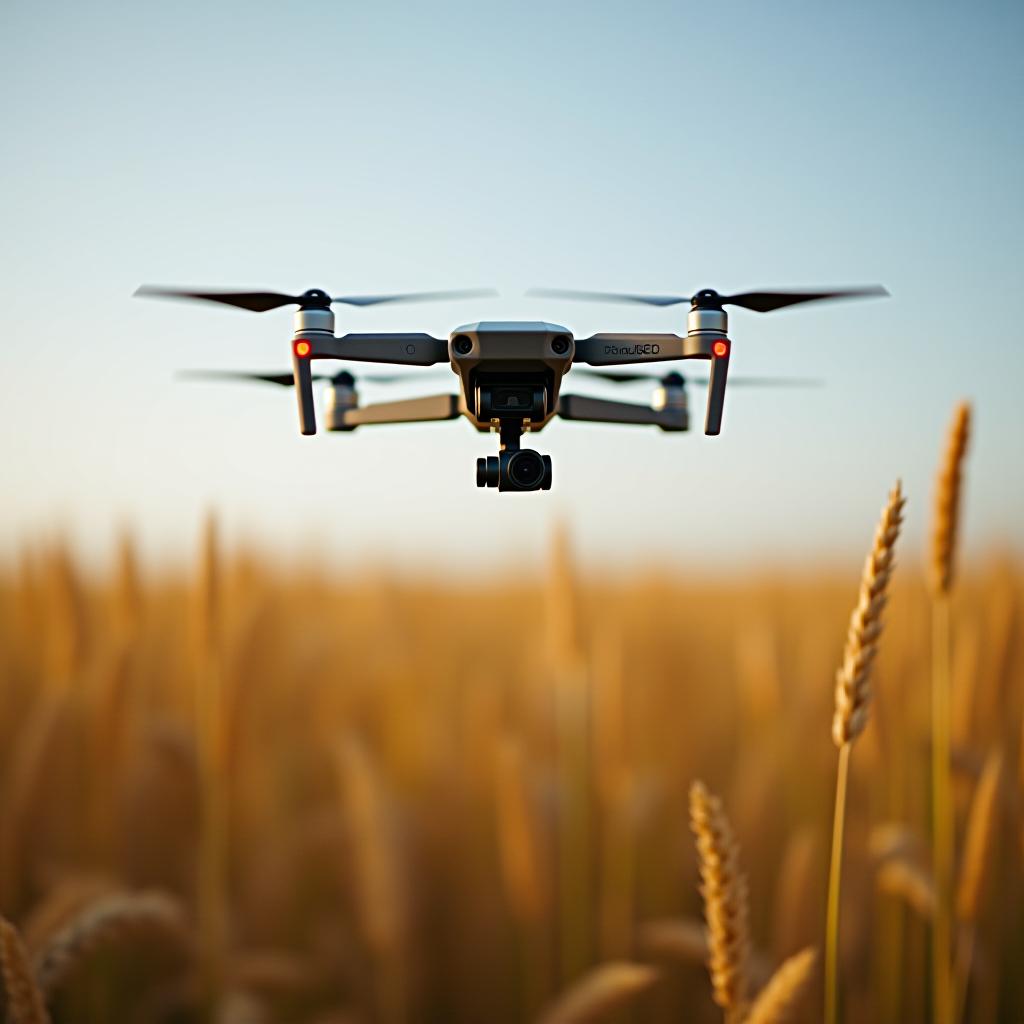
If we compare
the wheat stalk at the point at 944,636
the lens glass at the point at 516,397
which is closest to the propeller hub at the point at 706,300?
the lens glass at the point at 516,397

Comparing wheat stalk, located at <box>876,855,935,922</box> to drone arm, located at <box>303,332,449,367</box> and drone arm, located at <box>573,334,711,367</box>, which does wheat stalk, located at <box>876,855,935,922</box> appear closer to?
drone arm, located at <box>573,334,711,367</box>

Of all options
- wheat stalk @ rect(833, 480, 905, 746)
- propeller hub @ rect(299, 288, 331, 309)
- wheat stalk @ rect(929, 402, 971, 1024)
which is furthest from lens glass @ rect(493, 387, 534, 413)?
wheat stalk @ rect(929, 402, 971, 1024)

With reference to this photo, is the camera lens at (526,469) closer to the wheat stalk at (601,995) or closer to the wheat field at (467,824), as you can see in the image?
the wheat field at (467,824)

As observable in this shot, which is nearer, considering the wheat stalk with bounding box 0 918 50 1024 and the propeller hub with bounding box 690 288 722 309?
the wheat stalk with bounding box 0 918 50 1024

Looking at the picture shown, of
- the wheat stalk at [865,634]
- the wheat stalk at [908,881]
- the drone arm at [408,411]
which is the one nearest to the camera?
the wheat stalk at [865,634]

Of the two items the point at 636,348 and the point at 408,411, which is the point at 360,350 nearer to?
the point at 408,411

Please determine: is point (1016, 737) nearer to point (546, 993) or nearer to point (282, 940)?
point (546, 993)
